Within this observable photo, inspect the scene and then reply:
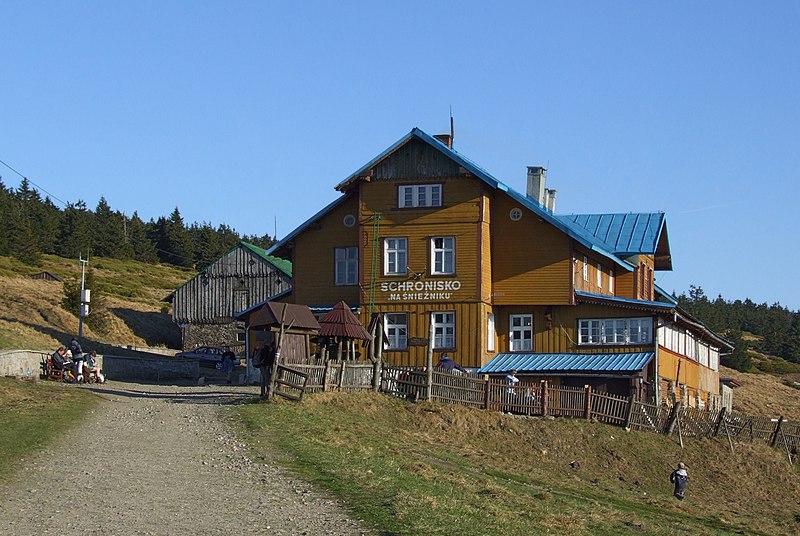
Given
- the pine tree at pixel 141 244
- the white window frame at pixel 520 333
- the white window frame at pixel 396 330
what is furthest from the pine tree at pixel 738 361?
the pine tree at pixel 141 244

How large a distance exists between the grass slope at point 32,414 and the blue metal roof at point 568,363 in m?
16.5

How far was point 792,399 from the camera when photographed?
78188mm

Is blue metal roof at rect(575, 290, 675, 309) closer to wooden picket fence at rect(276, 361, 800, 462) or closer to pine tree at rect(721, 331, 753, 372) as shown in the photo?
wooden picket fence at rect(276, 361, 800, 462)

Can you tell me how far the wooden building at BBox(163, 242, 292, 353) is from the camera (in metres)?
74.5

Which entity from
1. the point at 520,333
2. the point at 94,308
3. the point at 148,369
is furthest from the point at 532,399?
the point at 94,308

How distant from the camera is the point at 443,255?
150ft

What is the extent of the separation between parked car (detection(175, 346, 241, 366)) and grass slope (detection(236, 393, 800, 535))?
78.2ft

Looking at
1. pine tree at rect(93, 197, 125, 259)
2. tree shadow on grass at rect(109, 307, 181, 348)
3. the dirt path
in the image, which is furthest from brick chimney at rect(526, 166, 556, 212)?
pine tree at rect(93, 197, 125, 259)

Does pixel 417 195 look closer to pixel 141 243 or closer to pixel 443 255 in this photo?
pixel 443 255

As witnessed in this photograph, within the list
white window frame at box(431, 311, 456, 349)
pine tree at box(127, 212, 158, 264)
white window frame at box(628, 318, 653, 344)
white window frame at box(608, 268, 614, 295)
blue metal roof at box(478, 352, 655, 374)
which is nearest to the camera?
blue metal roof at box(478, 352, 655, 374)

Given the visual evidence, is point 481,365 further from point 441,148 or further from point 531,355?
point 441,148

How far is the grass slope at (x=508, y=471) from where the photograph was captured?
60.7 feet

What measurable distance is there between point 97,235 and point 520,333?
3666 inches

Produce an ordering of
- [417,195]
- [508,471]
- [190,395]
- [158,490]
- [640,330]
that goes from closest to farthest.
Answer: [158,490]
[508,471]
[190,395]
[640,330]
[417,195]
